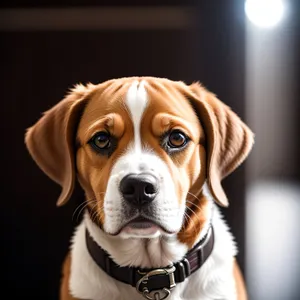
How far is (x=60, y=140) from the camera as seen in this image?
1100 mm

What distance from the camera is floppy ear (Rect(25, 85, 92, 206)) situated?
1095 mm

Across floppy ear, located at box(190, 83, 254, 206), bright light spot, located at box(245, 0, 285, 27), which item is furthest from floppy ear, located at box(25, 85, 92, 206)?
bright light spot, located at box(245, 0, 285, 27)

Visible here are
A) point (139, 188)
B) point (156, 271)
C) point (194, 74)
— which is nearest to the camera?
point (139, 188)

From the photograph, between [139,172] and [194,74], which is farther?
[194,74]

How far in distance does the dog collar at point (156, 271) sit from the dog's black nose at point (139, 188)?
0.18 metres

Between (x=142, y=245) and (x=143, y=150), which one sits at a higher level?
(x=143, y=150)

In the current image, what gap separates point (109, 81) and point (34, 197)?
35cm

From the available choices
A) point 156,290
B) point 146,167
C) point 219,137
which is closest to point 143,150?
point 146,167

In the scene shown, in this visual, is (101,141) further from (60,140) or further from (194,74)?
(194,74)

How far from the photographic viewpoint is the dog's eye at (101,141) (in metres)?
1.05

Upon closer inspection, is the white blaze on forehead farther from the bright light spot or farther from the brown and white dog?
the bright light spot

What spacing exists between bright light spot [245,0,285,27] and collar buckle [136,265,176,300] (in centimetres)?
58

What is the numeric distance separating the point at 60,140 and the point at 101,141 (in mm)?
94

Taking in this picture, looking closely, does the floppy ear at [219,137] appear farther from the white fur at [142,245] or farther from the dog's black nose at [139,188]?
the dog's black nose at [139,188]
